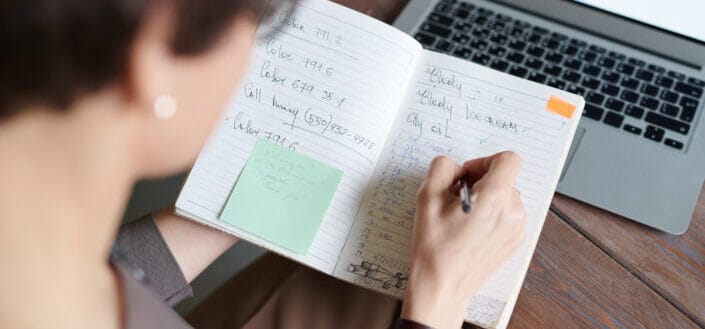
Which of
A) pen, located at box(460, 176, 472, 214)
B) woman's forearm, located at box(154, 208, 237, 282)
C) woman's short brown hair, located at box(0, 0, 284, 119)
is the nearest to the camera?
woman's short brown hair, located at box(0, 0, 284, 119)

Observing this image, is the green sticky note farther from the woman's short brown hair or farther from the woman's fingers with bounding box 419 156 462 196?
the woman's short brown hair

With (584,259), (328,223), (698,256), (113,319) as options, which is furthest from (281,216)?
(698,256)

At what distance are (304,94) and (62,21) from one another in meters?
0.41

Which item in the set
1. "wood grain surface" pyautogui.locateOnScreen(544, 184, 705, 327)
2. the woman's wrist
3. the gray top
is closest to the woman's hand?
the woman's wrist

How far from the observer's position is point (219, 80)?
0.38 m

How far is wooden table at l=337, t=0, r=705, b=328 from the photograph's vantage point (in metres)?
0.65

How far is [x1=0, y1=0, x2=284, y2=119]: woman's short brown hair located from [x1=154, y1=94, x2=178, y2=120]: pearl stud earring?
1.4 inches

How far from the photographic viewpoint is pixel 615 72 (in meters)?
0.81

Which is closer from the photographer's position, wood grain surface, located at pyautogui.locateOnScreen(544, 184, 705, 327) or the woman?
the woman

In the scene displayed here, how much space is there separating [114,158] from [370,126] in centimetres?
33

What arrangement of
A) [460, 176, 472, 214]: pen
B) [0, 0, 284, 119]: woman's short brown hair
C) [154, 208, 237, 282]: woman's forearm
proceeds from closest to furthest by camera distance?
[0, 0, 284, 119]: woman's short brown hair, [460, 176, 472, 214]: pen, [154, 208, 237, 282]: woman's forearm

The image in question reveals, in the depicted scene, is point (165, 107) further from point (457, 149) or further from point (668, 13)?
point (668, 13)

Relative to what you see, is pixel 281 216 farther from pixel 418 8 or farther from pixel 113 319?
pixel 418 8

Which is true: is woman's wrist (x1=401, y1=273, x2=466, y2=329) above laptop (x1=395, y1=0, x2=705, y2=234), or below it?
below
